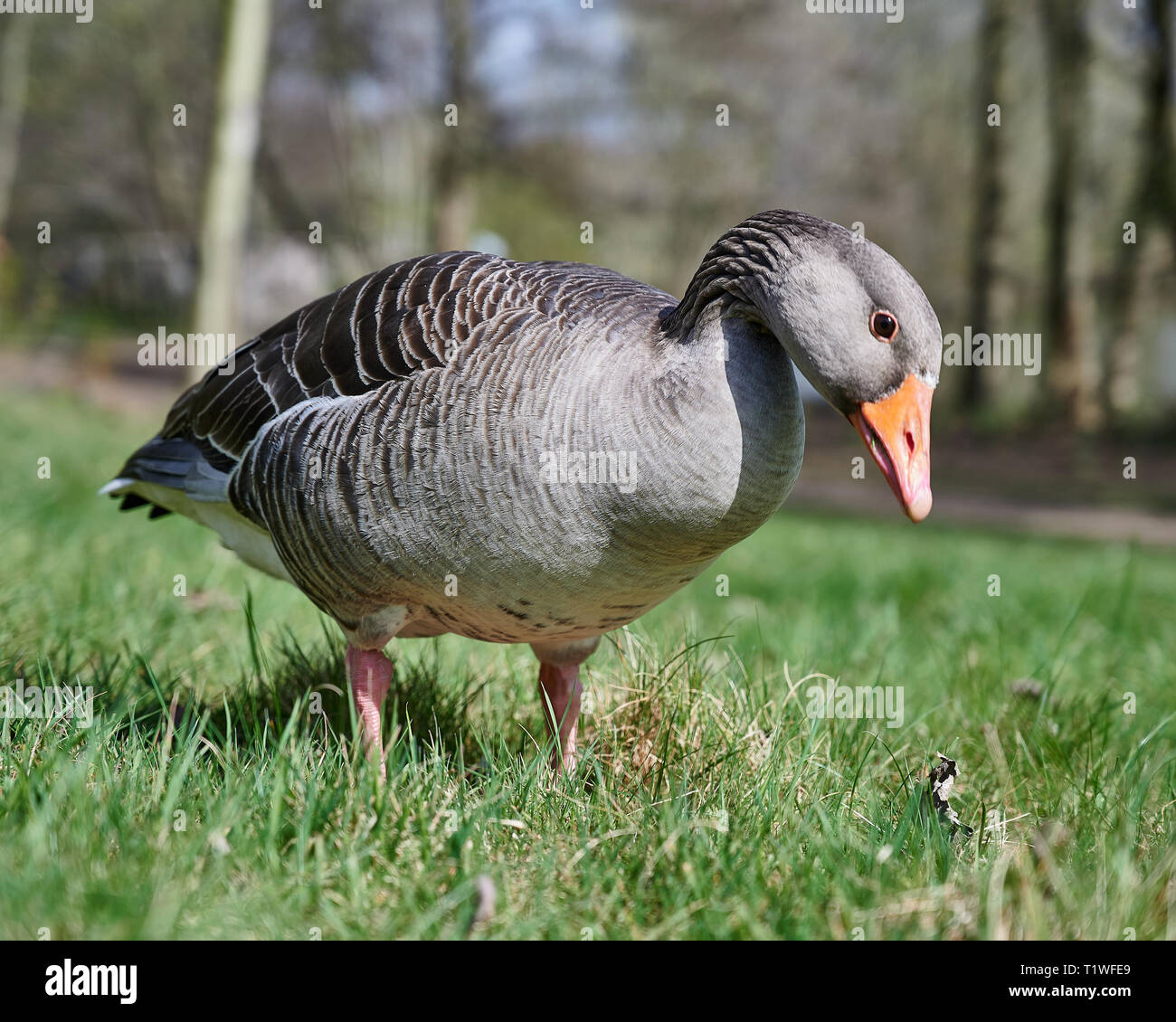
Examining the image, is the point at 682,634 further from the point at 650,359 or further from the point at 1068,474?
the point at 1068,474

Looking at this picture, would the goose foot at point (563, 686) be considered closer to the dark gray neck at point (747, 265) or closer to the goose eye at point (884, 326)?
the dark gray neck at point (747, 265)

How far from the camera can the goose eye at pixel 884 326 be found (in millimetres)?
2633

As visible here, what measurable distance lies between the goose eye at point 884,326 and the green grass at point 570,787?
124 cm

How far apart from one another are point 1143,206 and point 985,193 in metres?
3.29

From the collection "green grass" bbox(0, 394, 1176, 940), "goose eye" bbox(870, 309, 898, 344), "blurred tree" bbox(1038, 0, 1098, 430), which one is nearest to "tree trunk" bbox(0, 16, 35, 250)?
"blurred tree" bbox(1038, 0, 1098, 430)

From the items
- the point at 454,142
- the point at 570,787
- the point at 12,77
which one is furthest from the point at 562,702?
the point at 12,77

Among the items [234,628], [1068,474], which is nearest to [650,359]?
[234,628]

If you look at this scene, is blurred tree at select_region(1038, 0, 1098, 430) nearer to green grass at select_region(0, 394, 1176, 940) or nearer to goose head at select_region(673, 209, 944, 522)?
green grass at select_region(0, 394, 1176, 940)

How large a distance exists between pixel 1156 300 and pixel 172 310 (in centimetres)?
2475

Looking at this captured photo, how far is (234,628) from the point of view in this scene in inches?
191

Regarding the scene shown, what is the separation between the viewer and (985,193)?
19.9 m

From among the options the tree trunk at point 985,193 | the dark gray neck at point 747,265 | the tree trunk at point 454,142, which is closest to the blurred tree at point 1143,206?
the tree trunk at point 985,193
